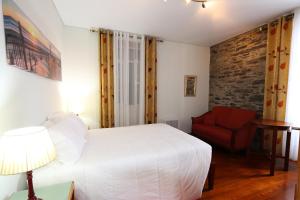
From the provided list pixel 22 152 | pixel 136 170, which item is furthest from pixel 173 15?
pixel 22 152

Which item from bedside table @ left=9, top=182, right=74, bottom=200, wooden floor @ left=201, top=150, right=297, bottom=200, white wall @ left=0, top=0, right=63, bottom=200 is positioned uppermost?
white wall @ left=0, top=0, right=63, bottom=200

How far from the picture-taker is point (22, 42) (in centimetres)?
122

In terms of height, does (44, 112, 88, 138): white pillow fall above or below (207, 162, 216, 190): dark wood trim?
above

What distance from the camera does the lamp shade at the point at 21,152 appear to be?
28.2 inches

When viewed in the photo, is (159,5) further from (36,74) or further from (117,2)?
(36,74)

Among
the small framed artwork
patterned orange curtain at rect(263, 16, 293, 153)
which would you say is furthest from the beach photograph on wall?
patterned orange curtain at rect(263, 16, 293, 153)

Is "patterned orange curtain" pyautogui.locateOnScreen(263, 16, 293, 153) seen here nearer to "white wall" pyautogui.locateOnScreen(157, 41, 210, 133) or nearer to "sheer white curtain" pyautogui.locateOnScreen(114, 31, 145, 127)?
"white wall" pyautogui.locateOnScreen(157, 41, 210, 133)

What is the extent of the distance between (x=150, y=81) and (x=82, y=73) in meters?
1.66

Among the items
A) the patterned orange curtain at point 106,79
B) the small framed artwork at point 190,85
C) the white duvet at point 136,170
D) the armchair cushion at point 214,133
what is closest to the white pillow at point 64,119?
the white duvet at point 136,170

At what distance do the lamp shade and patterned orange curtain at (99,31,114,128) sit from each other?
8.64 feet

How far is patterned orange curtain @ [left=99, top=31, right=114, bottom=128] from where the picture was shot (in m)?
3.37

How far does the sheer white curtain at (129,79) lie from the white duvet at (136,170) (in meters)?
1.64

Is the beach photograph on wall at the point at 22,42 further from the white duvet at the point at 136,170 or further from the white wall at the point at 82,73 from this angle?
the white wall at the point at 82,73

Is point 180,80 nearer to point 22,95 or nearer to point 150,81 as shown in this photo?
point 150,81
